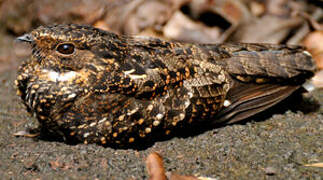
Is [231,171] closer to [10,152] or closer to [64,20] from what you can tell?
[10,152]

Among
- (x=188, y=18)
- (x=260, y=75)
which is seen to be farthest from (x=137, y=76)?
(x=188, y=18)

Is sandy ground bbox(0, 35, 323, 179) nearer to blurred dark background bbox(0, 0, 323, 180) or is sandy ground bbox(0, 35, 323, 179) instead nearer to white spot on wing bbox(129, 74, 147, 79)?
blurred dark background bbox(0, 0, 323, 180)

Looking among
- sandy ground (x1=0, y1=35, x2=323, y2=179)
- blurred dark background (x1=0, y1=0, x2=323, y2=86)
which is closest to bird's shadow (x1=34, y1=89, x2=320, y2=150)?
sandy ground (x1=0, y1=35, x2=323, y2=179)

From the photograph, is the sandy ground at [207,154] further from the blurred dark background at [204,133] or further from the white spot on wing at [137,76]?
the white spot on wing at [137,76]

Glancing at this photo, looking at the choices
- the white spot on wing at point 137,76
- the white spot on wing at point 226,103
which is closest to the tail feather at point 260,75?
the white spot on wing at point 226,103

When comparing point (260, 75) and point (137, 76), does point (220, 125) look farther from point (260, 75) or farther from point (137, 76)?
point (137, 76)

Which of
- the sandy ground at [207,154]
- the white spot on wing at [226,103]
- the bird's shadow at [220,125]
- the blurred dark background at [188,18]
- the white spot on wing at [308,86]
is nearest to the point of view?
the sandy ground at [207,154]

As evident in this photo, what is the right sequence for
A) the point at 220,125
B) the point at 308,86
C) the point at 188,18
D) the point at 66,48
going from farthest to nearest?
the point at 188,18 → the point at 308,86 → the point at 220,125 → the point at 66,48
